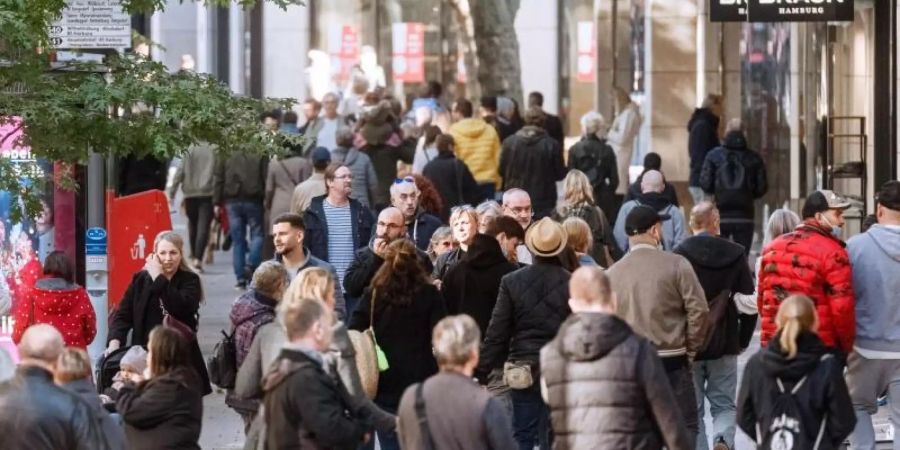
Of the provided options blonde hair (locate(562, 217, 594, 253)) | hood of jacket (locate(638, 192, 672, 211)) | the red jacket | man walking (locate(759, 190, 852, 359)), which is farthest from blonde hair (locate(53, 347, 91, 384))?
hood of jacket (locate(638, 192, 672, 211))

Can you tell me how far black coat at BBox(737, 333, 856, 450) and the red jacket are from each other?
16.2 feet

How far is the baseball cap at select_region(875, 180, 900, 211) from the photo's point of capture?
13.0 meters

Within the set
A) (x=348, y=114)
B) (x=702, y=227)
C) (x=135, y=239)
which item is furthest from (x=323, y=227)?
(x=348, y=114)

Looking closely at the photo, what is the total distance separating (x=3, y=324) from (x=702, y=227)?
4.70 metres

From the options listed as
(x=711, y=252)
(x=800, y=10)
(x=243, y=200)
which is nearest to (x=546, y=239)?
(x=711, y=252)

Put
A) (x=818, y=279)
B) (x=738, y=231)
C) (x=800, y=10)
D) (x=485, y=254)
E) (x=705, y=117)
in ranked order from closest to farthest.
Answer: (x=818, y=279) < (x=485, y=254) < (x=800, y=10) < (x=738, y=231) < (x=705, y=117)

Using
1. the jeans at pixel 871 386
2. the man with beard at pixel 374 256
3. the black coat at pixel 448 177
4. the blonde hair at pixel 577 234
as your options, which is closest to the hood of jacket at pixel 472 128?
the black coat at pixel 448 177

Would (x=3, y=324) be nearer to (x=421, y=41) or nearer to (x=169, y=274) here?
(x=169, y=274)

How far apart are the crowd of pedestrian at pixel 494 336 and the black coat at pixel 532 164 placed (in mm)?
3903

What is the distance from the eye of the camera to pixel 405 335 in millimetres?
12141

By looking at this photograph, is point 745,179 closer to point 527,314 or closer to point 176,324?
point 176,324

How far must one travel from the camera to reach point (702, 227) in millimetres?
13930

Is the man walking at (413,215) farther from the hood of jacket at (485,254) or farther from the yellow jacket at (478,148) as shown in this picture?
the yellow jacket at (478,148)

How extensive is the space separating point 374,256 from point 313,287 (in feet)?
10.4
